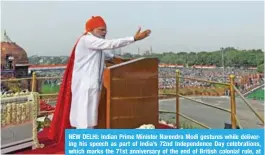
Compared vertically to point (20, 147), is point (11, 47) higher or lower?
higher

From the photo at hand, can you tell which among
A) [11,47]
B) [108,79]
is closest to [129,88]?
[108,79]

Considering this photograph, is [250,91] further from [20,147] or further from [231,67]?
[20,147]

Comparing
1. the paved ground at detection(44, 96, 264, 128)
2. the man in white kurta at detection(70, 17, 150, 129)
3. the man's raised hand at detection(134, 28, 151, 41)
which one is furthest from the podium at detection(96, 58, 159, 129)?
the paved ground at detection(44, 96, 264, 128)

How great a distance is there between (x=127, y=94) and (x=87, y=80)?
1.14ft

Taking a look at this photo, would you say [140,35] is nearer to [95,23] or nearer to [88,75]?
[95,23]

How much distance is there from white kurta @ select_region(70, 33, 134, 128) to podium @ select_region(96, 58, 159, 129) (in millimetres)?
96

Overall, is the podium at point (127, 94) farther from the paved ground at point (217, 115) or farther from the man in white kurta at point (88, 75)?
the paved ground at point (217, 115)

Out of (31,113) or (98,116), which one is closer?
(98,116)

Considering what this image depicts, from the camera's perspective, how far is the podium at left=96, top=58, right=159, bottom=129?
235 cm

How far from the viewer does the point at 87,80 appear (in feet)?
7.44

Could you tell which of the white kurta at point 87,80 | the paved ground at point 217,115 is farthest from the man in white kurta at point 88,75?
the paved ground at point 217,115

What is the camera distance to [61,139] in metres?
2.65

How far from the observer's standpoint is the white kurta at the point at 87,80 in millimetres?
2268

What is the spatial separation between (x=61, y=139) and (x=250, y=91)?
29138 millimetres
